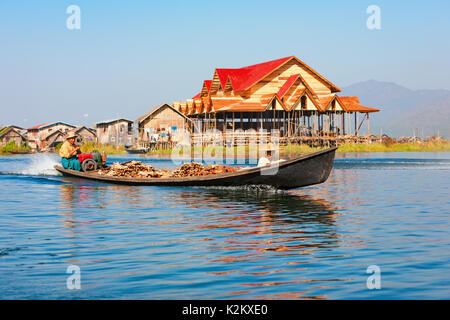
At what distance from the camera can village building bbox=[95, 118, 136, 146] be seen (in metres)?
68.2

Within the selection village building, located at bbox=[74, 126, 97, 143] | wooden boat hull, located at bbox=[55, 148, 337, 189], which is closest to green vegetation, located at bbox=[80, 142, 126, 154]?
village building, located at bbox=[74, 126, 97, 143]

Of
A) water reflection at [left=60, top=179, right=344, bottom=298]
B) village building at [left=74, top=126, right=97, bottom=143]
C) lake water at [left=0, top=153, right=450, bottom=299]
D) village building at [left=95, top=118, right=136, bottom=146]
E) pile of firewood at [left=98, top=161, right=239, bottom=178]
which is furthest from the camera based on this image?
village building at [left=74, top=126, right=97, bottom=143]

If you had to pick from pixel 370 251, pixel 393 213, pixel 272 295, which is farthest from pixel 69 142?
pixel 272 295

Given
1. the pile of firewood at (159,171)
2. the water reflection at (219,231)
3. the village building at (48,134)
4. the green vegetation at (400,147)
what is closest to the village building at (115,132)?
the village building at (48,134)

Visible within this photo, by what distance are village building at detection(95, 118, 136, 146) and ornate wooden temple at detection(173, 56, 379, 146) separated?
17.6 meters

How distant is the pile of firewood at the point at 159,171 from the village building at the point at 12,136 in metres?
64.0

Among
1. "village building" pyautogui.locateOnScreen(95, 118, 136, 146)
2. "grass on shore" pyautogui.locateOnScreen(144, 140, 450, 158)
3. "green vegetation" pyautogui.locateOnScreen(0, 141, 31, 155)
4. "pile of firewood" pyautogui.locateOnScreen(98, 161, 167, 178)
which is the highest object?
"village building" pyautogui.locateOnScreen(95, 118, 136, 146)

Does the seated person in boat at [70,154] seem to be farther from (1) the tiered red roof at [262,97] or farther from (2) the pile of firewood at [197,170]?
(1) the tiered red roof at [262,97]

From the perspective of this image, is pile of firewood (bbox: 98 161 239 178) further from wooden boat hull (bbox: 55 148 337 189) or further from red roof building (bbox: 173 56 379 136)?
red roof building (bbox: 173 56 379 136)

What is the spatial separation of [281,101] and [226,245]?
117 feet

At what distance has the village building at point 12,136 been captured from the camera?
271 ft

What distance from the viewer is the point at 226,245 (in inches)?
385

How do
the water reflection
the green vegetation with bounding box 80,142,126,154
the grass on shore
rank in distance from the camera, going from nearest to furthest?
1. the water reflection
2. the grass on shore
3. the green vegetation with bounding box 80,142,126,154
